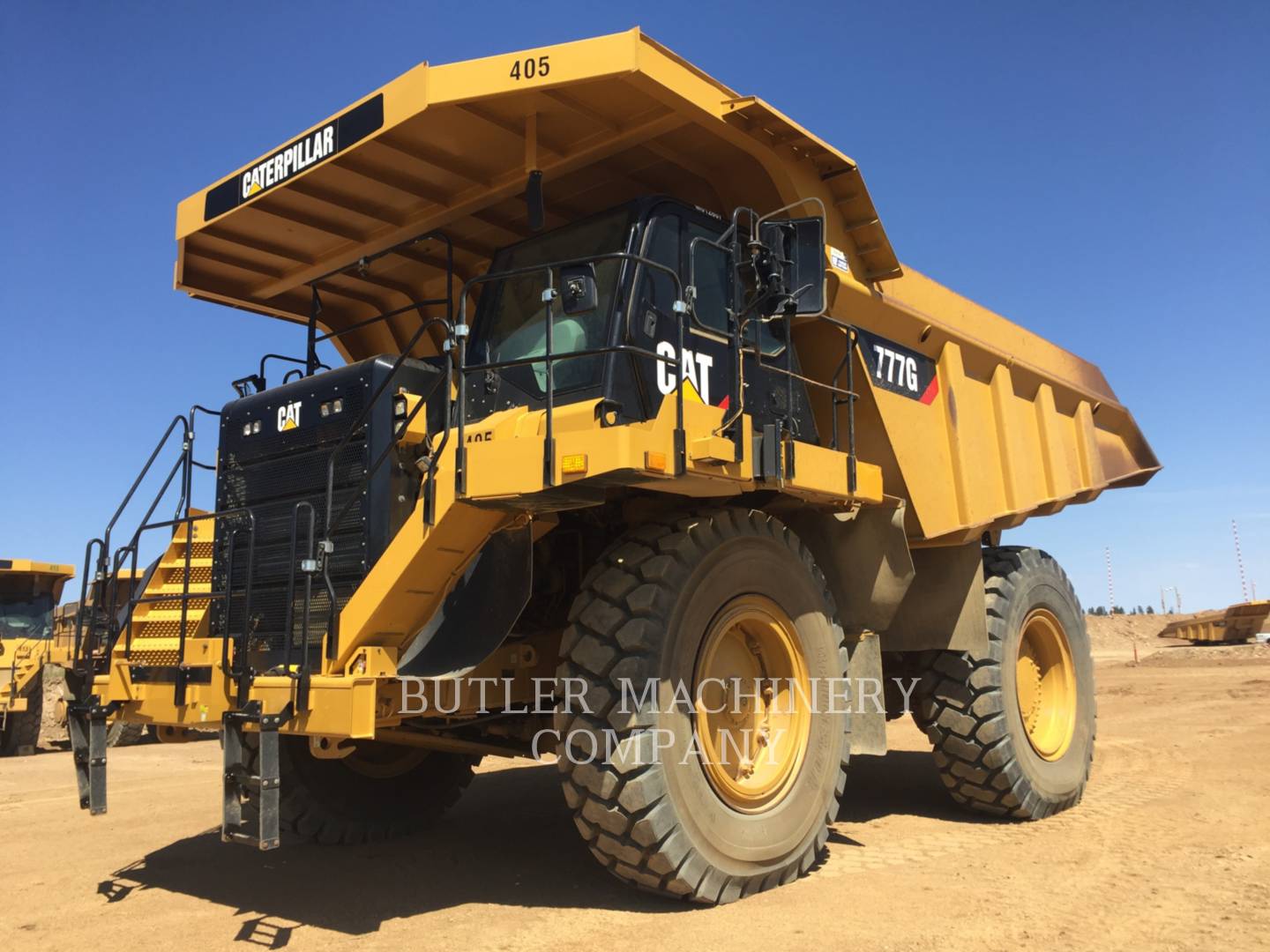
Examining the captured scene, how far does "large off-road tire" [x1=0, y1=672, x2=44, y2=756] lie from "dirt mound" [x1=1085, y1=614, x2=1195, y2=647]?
34205 mm

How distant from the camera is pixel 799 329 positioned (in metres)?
6.39

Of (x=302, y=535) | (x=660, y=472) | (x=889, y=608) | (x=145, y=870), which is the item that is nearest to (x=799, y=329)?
(x=889, y=608)

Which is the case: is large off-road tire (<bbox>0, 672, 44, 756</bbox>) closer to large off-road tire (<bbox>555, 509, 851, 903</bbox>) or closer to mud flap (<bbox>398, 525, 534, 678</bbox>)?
mud flap (<bbox>398, 525, 534, 678</bbox>)

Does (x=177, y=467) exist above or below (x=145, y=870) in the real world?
above

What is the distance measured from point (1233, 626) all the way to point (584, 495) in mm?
32446

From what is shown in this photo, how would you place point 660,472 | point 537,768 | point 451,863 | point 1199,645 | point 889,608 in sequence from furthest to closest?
point 1199,645 < point 537,768 < point 889,608 < point 451,863 < point 660,472

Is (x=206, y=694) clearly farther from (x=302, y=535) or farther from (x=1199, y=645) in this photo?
(x=1199, y=645)

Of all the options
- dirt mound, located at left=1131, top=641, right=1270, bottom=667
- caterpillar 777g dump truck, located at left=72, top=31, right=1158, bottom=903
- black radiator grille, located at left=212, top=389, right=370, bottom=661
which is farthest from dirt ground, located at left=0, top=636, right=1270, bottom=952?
dirt mound, located at left=1131, top=641, right=1270, bottom=667

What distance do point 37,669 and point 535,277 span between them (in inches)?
497

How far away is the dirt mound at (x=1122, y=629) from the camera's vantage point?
41000mm

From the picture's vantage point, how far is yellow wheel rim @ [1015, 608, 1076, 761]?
8055 millimetres

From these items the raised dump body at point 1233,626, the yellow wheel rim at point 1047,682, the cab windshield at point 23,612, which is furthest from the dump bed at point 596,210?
the raised dump body at point 1233,626

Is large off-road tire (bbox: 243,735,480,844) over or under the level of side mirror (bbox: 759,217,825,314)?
under

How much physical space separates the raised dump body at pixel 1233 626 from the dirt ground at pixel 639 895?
2522 centimetres
